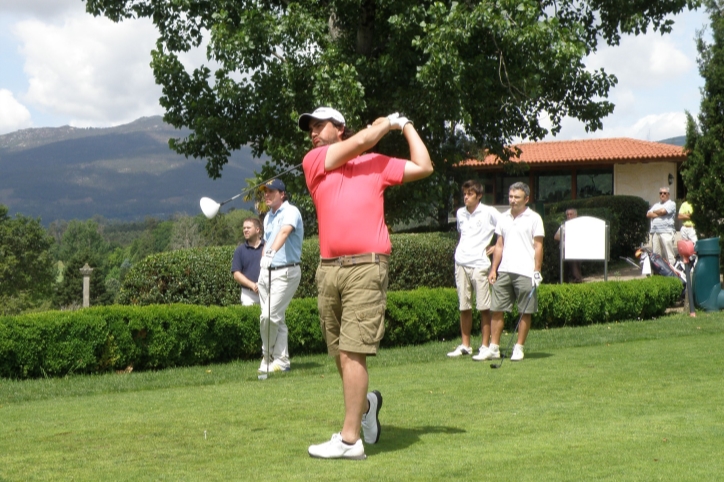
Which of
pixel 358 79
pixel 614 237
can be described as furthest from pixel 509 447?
pixel 614 237

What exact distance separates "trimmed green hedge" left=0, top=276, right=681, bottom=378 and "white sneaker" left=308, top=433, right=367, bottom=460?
240 inches

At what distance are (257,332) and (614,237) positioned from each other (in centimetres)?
1806

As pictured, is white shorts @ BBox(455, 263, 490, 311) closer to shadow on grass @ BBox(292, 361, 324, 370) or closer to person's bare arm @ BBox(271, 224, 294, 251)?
shadow on grass @ BBox(292, 361, 324, 370)

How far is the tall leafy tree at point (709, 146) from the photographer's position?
18.3 metres

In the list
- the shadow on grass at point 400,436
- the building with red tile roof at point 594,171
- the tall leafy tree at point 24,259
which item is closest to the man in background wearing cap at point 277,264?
the shadow on grass at point 400,436

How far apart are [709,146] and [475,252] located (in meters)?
9.68

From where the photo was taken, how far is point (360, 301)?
5359 millimetres

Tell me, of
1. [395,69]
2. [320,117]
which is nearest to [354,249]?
[320,117]

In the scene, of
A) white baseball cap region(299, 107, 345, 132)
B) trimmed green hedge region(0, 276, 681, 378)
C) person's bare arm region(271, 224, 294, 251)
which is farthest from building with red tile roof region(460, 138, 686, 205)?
white baseball cap region(299, 107, 345, 132)

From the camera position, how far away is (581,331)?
14.1 meters

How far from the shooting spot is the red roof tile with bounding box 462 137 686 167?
3825cm

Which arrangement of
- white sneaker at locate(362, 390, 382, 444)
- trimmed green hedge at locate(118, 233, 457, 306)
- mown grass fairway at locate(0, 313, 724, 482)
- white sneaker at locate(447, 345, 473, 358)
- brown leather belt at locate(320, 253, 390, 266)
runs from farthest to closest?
trimmed green hedge at locate(118, 233, 457, 306), white sneaker at locate(447, 345, 473, 358), white sneaker at locate(362, 390, 382, 444), brown leather belt at locate(320, 253, 390, 266), mown grass fairway at locate(0, 313, 724, 482)

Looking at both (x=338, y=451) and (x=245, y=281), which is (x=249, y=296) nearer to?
(x=245, y=281)

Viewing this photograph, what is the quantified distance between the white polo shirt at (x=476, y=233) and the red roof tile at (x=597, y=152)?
25998mm
